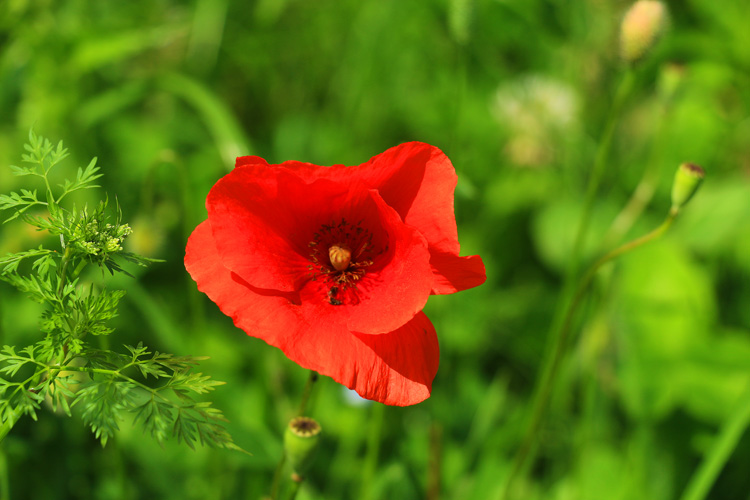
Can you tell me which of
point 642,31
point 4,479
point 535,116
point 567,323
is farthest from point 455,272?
point 535,116

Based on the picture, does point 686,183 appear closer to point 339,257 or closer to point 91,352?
point 339,257

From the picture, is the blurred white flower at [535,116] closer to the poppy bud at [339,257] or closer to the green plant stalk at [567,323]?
the green plant stalk at [567,323]

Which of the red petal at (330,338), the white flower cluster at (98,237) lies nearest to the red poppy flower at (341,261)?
the red petal at (330,338)

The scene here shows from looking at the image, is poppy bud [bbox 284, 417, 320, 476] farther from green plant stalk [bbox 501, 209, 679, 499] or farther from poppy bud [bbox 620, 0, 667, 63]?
poppy bud [bbox 620, 0, 667, 63]

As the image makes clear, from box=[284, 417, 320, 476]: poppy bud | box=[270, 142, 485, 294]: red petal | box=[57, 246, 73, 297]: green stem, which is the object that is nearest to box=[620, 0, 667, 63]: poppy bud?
box=[270, 142, 485, 294]: red petal

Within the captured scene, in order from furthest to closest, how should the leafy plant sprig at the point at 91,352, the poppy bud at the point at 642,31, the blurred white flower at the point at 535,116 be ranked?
the blurred white flower at the point at 535,116 → the poppy bud at the point at 642,31 → the leafy plant sprig at the point at 91,352

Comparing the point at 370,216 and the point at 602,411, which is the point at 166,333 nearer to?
the point at 370,216

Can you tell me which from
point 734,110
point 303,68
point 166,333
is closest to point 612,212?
point 734,110

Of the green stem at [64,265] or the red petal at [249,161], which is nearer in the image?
the green stem at [64,265]
